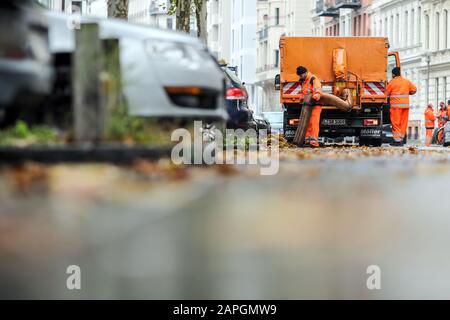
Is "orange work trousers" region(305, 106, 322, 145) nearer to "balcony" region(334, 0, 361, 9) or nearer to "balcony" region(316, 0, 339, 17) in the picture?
"balcony" region(334, 0, 361, 9)

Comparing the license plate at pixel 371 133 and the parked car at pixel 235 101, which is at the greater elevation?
the parked car at pixel 235 101

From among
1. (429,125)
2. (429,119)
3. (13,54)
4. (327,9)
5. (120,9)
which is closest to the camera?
(13,54)

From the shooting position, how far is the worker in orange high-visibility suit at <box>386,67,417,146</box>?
114 feet

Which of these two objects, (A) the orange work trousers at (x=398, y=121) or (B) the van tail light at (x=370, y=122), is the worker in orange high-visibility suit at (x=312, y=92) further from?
(B) the van tail light at (x=370, y=122)

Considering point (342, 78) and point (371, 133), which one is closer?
point (342, 78)

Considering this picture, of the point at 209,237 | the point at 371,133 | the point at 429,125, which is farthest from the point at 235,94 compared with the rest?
the point at 429,125

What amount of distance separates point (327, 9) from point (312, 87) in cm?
7665

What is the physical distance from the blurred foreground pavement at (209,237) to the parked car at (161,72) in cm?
146

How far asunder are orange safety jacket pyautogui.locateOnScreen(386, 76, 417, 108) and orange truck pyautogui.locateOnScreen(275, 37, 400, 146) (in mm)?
475

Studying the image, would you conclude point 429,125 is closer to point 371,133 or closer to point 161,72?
point 371,133

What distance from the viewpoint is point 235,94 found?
92.9 ft

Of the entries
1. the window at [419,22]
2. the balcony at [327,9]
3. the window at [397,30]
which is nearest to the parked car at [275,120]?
the window at [419,22]

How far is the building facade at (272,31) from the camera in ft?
413
